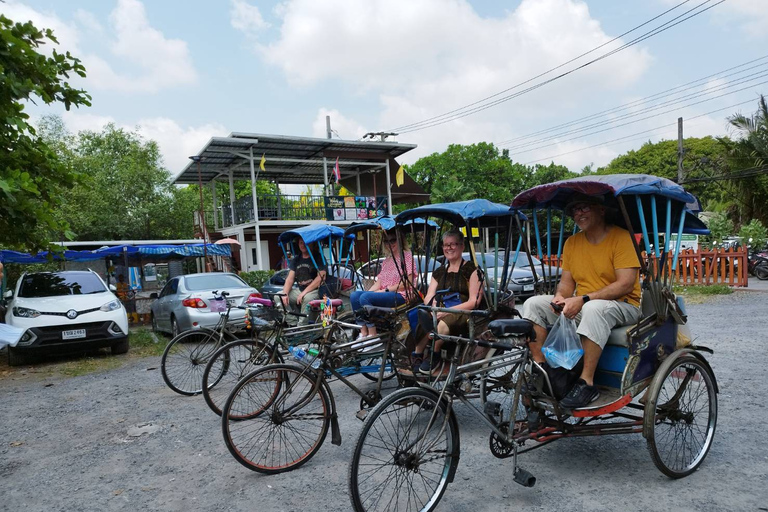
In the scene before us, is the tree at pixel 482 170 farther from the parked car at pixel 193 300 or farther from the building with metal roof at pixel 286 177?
the parked car at pixel 193 300

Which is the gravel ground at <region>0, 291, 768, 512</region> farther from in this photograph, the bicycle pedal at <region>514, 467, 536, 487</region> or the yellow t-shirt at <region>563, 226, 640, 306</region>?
the yellow t-shirt at <region>563, 226, 640, 306</region>

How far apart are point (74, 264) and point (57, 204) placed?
13766mm

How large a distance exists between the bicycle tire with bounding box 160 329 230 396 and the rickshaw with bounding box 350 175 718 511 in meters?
3.44

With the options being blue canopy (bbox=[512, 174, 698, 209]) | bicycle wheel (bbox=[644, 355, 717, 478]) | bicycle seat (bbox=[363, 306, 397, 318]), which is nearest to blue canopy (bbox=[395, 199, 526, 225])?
blue canopy (bbox=[512, 174, 698, 209])

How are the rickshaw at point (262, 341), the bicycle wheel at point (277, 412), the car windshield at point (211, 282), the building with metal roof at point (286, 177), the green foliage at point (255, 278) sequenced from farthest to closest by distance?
the building with metal roof at point (286, 177)
the green foliage at point (255, 278)
the car windshield at point (211, 282)
the rickshaw at point (262, 341)
the bicycle wheel at point (277, 412)

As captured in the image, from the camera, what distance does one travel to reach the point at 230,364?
5.74 m

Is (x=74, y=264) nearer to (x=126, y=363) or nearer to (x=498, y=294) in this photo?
(x=126, y=363)

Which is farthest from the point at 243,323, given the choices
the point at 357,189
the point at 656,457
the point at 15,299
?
the point at 357,189

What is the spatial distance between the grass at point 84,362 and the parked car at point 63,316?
10.1 inches

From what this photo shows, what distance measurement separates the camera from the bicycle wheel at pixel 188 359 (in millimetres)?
5922

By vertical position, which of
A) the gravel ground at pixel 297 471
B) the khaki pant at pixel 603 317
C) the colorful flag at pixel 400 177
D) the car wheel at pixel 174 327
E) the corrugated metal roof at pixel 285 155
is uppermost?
the corrugated metal roof at pixel 285 155

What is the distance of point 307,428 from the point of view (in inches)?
163

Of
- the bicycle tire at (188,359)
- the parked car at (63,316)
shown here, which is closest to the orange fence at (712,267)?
the bicycle tire at (188,359)

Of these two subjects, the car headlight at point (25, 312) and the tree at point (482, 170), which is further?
the tree at point (482, 170)
